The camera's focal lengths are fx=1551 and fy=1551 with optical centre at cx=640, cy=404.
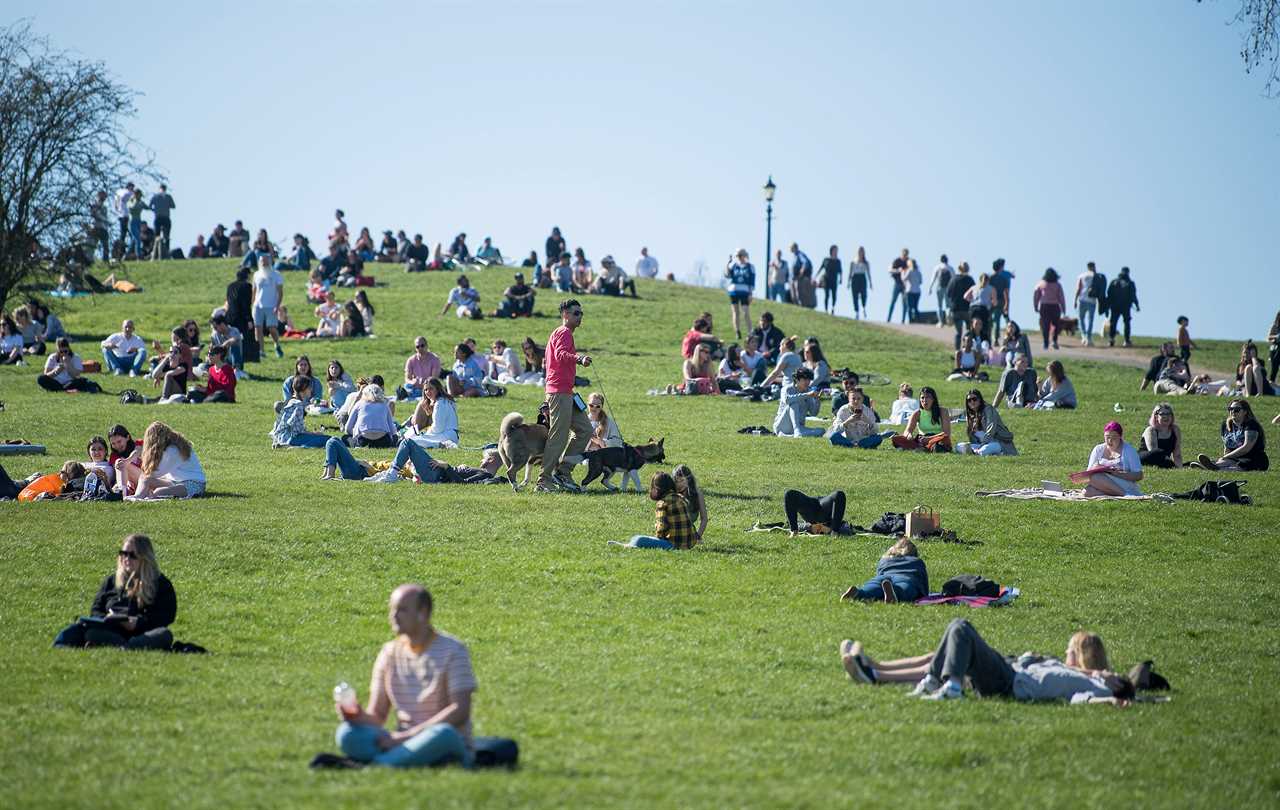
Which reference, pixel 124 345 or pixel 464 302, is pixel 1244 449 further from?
pixel 464 302

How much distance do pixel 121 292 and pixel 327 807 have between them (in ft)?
150

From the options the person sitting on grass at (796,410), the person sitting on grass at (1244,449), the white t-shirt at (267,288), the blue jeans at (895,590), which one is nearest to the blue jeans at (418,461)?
the person sitting on grass at (796,410)

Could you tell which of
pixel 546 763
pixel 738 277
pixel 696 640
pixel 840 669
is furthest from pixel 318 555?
pixel 738 277

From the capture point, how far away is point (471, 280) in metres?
53.8

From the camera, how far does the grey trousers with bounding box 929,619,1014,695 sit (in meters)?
11.3

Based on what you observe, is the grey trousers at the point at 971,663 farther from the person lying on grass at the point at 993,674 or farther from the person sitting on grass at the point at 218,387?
the person sitting on grass at the point at 218,387

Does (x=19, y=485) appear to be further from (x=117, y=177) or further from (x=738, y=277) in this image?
(x=738, y=277)

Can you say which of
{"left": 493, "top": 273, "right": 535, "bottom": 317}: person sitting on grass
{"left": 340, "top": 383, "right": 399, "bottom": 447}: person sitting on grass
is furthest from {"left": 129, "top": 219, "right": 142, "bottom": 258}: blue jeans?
{"left": 340, "top": 383, "right": 399, "bottom": 447}: person sitting on grass

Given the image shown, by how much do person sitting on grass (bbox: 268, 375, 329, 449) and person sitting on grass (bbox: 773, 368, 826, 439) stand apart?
841 cm

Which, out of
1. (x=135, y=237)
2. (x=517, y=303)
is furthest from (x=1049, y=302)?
(x=135, y=237)

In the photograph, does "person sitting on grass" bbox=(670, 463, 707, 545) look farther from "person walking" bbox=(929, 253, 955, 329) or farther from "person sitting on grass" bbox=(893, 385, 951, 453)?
"person walking" bbox=(929, 253, 955, 329)

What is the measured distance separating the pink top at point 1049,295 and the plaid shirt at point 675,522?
29.0 meters

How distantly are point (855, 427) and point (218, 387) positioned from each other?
12735mm

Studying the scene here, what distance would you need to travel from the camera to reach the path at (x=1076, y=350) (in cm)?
4281
